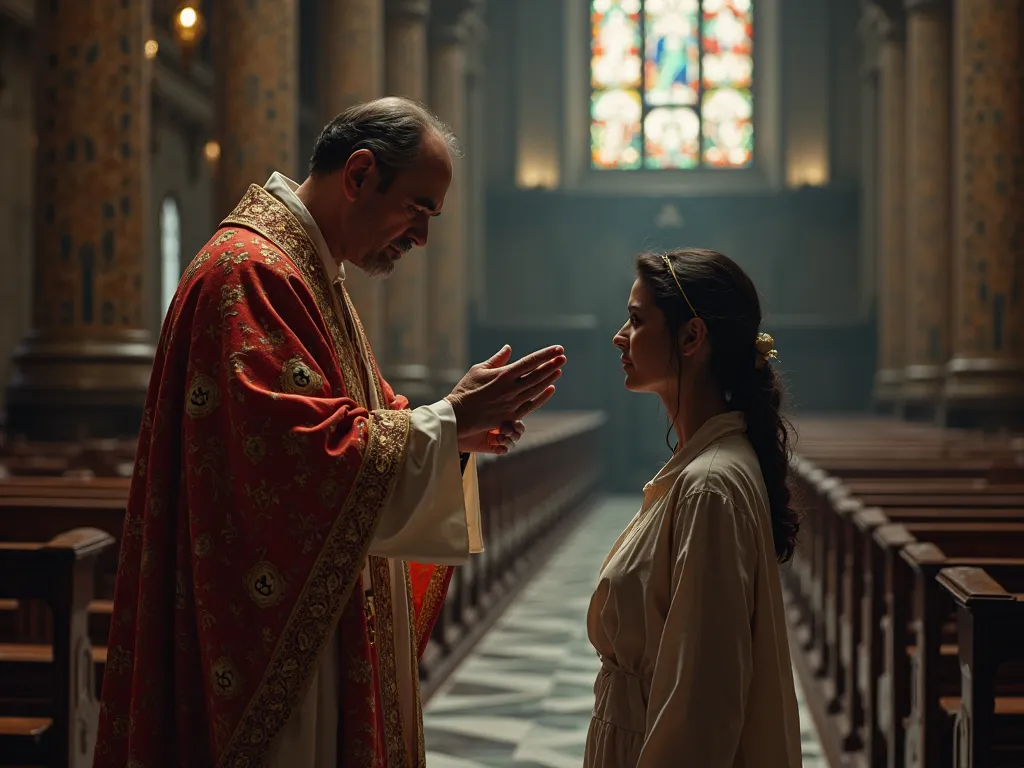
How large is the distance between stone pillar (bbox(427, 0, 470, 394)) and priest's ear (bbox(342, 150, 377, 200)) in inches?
615

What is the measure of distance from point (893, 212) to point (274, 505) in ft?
57.2

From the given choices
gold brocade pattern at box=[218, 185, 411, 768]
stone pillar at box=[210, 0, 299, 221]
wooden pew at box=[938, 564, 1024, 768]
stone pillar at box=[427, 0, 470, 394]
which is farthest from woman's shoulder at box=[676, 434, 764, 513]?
stone pillar at box=[427, 0, 470, 394]

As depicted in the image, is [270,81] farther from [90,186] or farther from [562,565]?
[562,565]

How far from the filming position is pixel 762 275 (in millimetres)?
22531

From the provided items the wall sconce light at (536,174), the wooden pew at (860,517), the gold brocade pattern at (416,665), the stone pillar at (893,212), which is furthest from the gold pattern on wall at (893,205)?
the gold brocade pattern at (416,665)

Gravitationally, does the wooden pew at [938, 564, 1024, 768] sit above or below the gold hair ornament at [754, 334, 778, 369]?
below

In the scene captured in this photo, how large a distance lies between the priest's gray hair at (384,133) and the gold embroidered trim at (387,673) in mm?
724

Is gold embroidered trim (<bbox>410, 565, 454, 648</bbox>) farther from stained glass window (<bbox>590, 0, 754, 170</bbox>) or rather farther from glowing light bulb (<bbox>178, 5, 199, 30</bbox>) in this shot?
stained glass window (<bbox>590, 0, 754, 170</bbox>)

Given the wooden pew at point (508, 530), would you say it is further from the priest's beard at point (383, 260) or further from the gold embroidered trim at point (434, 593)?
the priest's beard at point (383, 260)

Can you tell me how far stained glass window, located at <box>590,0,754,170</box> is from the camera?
23.5m

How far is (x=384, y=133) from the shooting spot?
2510mm

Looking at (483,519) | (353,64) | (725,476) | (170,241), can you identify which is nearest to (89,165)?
(483,519)

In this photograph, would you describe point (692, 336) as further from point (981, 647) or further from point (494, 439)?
point (981, 647)

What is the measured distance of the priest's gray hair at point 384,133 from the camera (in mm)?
2508
